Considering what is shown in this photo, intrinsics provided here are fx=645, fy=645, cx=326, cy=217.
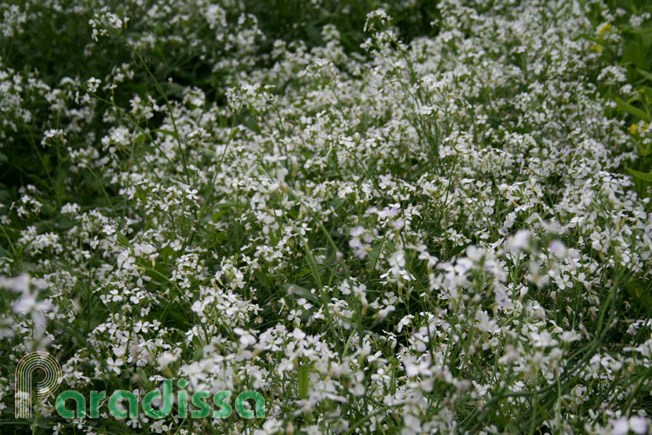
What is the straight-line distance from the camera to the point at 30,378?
2.83 metres

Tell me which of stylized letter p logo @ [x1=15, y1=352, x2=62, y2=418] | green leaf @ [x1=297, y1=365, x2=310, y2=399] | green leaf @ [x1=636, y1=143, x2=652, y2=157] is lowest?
green leaf @ [x1=297, y1=365, x2=310, y2=399]

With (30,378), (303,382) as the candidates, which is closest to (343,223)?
(303,382)

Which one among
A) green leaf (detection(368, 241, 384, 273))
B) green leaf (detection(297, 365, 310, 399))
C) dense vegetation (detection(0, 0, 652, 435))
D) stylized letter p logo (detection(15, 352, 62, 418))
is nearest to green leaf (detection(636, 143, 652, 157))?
dense vegetation (detection(0, 0, 652, 435))

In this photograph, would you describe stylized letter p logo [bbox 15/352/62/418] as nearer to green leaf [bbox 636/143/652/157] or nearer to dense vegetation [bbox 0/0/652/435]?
dense vegetation [bbox 0/0/652/435]

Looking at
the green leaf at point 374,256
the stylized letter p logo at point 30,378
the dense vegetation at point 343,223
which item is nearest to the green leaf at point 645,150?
the dense vegetation at point 343,223

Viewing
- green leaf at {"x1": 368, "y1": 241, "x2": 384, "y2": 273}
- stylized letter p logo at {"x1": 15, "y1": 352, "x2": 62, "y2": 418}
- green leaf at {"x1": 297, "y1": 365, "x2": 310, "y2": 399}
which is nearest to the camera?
green leaf at {"x1": 297, "y1": 365, "x2": 310, "y2": 399}

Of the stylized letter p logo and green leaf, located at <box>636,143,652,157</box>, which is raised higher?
green leaf, located at <box>636,143,652,157</box>

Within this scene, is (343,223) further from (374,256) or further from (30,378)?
(30,378)

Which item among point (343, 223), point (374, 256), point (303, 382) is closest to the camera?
point (303, 382)

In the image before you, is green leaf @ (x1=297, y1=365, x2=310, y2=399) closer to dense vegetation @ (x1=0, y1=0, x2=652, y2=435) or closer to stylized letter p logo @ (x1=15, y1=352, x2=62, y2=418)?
dense vegetation @ (x1=0, y1=0, x2=652, y2=435)

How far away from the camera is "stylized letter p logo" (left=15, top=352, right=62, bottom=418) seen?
2.63m

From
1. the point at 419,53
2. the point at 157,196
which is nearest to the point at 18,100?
the point at 157,196

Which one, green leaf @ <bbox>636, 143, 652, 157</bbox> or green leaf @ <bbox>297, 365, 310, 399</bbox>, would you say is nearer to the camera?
green leaf @ <bbox>297, 365, 310, 399</bbox>

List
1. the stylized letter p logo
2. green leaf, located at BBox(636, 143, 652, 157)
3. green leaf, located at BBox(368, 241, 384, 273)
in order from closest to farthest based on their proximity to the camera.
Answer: the stylized letter p logo → green leaf, located at BBox(368, 241, 384, 273) → green leaf, located at BBox(636, 143, 652, 157)
